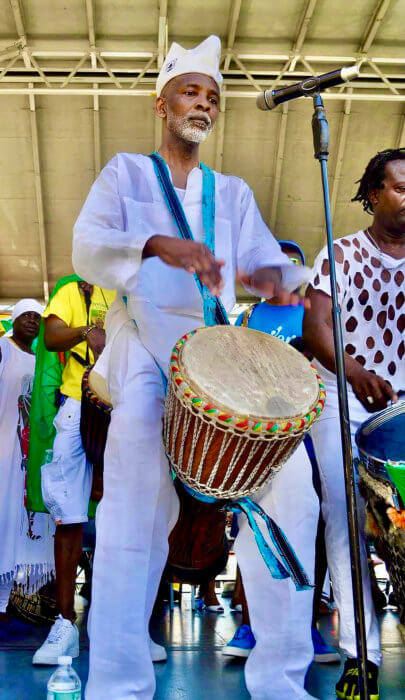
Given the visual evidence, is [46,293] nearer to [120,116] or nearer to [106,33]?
[120,116]

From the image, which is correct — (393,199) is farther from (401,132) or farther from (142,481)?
(401,132)

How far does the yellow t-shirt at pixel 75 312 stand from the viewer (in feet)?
11.7

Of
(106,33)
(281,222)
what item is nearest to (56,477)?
(106,33)

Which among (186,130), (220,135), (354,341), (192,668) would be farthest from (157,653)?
(220,135)

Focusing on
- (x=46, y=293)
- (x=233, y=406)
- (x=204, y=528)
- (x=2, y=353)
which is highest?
(x=46, y=293)

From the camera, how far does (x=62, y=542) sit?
3244 millimetres

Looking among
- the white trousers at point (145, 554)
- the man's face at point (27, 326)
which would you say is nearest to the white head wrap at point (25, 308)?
the man's face at point (27, 326)

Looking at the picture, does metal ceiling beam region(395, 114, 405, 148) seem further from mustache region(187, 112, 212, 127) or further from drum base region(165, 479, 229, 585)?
drum base region(165, 479, 229, 585)

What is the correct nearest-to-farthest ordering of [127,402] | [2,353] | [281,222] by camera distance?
[127,402] < [2,353] < [281,222]

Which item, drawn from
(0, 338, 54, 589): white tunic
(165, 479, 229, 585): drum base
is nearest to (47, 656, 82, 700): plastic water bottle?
(165, 479, 229, 585): drum base

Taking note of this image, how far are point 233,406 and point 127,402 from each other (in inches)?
13.8

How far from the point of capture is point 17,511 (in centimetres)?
394

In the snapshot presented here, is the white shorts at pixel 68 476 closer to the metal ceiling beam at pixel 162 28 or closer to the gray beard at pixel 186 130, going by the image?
the gray beard at pixel 186 130

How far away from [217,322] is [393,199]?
1.00 metres
